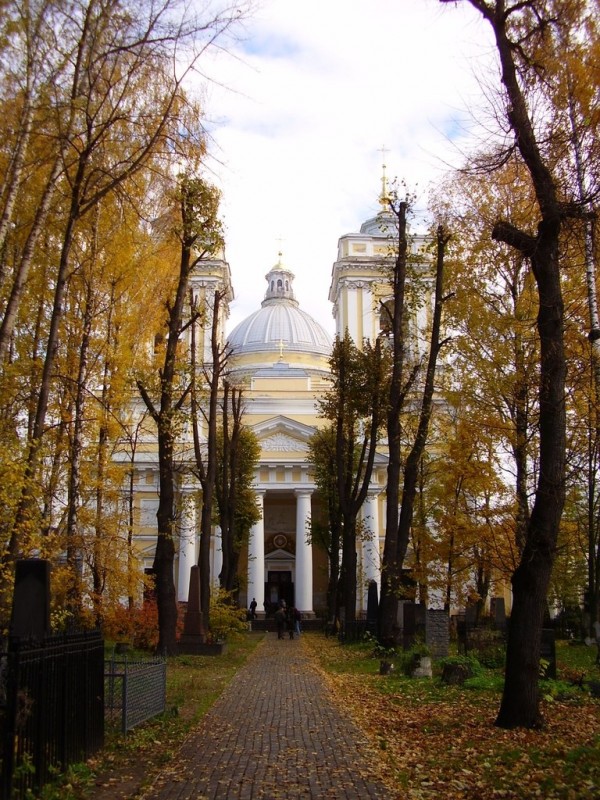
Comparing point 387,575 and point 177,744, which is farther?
point 387,575

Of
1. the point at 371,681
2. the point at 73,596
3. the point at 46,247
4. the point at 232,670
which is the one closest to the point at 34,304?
the point at 46,247

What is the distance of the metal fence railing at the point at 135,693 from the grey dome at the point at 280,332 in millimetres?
51009

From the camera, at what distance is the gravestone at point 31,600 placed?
26.8 ft

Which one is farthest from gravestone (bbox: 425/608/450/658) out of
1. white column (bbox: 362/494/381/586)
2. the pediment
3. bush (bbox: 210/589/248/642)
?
the pediment

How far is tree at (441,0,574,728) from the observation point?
912 centimetres

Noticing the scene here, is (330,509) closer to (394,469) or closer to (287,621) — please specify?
(287,621)

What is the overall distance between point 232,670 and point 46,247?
9.88 meters

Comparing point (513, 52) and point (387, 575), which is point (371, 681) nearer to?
point (387, 575)

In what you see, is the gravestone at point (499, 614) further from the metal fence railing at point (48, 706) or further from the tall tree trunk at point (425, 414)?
the metal fence railing at point (48, 706)

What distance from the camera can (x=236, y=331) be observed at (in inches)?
2672

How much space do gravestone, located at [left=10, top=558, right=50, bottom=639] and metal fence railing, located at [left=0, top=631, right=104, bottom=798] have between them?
1.67ft

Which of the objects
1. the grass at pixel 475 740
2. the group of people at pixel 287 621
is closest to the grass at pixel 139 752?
the grass at pixel 475 740

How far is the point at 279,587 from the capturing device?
51875mm

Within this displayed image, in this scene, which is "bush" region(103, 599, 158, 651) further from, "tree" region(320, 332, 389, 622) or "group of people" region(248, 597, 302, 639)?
"group of people" region(248, 597, 302, 639)
